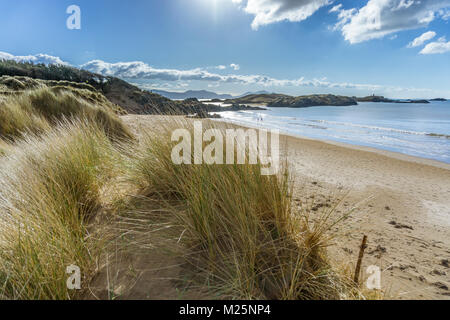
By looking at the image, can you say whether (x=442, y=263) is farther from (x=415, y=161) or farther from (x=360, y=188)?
(x=415, y=161)

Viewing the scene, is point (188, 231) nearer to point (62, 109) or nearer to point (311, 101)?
point (62, 109)

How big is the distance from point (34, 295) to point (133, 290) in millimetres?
528

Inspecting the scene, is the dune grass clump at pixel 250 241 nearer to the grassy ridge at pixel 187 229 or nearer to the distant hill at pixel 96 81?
the grassy ridge at pixel 187 229

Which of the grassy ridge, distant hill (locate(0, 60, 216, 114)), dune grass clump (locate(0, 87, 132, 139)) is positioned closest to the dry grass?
the grassy ridge

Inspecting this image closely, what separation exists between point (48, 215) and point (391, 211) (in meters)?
5.52

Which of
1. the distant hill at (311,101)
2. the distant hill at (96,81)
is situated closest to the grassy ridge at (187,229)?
the distant hill at (96,81)

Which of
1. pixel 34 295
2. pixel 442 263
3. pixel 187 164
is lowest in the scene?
pixel 442 263

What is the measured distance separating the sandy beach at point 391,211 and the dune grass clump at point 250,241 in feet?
1.01

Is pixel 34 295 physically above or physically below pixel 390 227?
above

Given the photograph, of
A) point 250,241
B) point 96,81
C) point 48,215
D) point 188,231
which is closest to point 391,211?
point 250,241

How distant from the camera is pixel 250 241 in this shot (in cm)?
157

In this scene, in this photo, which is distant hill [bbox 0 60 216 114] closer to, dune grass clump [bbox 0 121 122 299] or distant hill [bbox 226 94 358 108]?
dune grass clump [bbox 0 121 122 299]
